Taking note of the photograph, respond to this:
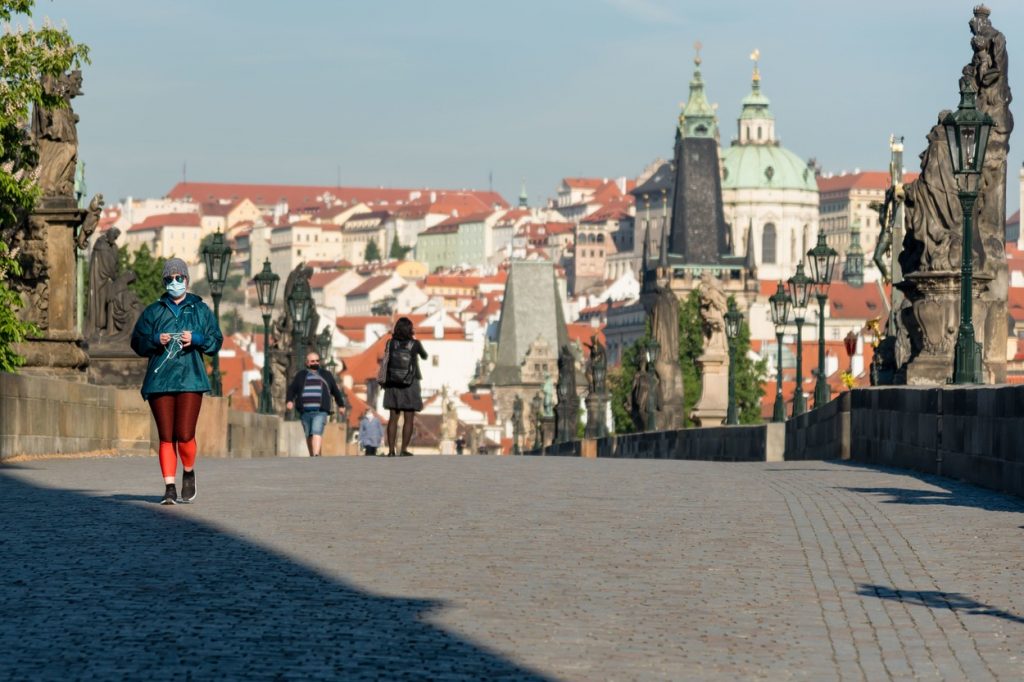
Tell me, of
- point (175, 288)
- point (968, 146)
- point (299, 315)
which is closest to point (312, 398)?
point (968, 146)

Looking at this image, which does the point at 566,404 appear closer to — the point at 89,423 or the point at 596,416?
the point at 596,416

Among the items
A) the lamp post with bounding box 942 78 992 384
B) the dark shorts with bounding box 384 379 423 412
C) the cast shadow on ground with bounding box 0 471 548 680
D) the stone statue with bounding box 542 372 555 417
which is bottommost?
the stone statue with bounding box 542 372 555 417

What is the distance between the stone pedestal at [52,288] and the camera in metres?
25.3

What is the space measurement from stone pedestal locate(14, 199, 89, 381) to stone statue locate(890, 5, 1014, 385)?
9070 mm

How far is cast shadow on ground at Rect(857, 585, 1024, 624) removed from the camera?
9.61 metres

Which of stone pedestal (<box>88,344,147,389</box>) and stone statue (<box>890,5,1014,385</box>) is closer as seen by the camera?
stone statue (<box>890,5,1014,385</box>)

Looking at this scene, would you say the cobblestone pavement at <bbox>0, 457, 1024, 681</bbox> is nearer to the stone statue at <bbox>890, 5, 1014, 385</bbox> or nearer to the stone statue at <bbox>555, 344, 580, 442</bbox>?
the stone statue at <bbox>890, 5, 1014, 385</bbox>

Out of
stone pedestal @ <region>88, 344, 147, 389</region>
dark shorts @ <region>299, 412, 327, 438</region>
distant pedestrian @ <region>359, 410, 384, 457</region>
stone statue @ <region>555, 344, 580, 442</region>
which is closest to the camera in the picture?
stone pedestal @ <region>88, 344, 147, 389</region>

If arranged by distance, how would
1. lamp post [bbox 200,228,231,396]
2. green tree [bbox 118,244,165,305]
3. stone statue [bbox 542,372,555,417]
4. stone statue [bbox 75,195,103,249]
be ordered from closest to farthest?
stone statue [bbox 75,195,103,249] → lamp post [bbox 200,228,231,396] → green tree [bbox 118,244,165,305] → stone statue [bbox 542,372,555,417]

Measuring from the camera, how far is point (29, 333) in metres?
25.1

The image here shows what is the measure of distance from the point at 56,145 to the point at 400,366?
4.64 m

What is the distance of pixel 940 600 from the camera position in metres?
10.0

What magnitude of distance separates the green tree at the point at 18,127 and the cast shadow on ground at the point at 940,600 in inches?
557

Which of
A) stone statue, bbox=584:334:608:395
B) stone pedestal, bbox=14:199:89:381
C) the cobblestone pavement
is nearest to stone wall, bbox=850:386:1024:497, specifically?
the cobblestone pavement
